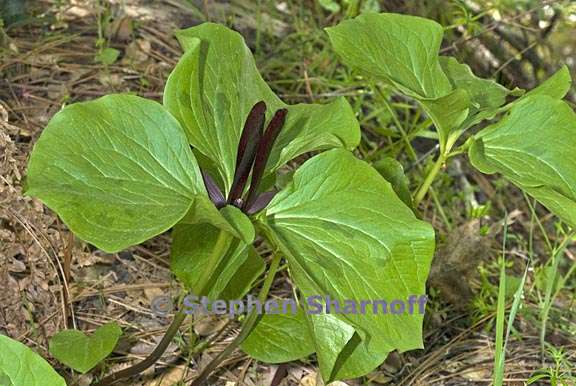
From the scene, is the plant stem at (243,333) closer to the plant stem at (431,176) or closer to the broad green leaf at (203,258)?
the broad green leaf at (203,258)

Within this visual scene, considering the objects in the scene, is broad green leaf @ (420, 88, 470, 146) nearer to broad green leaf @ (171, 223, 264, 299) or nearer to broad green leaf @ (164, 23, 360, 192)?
broad green leaf @ (164, 23, 360, 192)

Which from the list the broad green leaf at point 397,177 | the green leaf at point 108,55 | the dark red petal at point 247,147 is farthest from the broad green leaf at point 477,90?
the green leaf at point 108,55

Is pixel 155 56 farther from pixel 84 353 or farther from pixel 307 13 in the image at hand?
pixel 84 353

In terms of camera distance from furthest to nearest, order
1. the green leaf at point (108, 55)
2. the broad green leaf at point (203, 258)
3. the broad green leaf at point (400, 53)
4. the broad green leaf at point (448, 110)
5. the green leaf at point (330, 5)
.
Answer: the green leaf at point (330, 5)
the green leaf at point (108, 55)
the broad green leaf at point (203, 258)
the broad green leaf at point (400, 53)
the broad green leaf at point (448, 110)

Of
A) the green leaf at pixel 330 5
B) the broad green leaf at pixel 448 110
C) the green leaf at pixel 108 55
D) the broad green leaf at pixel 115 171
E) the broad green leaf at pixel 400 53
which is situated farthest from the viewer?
the green leaf at pixel 330 5

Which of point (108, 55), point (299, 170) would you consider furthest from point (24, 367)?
point (108, 55)

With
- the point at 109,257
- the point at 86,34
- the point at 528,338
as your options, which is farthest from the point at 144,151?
the point at 86,34
